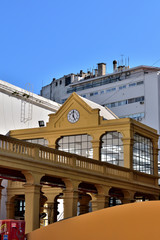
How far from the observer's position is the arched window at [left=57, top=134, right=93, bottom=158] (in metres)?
39.0

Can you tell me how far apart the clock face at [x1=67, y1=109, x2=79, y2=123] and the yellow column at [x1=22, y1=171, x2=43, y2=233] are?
48.2 ft

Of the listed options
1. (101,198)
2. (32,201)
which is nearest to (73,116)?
(101,198)

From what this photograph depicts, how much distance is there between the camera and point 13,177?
27.6 m

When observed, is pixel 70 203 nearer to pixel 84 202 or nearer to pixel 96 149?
pixel 96 149

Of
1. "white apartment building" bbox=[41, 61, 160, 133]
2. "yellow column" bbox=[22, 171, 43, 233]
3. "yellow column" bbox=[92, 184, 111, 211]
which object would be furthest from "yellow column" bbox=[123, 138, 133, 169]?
"white apartment building" bbox=[41, 61, 160, 133]

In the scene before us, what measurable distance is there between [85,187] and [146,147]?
8.76 meters

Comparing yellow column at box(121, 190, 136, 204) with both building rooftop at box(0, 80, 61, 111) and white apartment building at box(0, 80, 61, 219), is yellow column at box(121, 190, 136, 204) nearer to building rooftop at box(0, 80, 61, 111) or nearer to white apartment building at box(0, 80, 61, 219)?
white apartment building at box(0, 80, 61, 219)

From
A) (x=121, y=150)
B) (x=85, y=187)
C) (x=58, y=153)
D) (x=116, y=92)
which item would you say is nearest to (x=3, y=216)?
(x=85, y=187)

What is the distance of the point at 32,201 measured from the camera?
24875 mm

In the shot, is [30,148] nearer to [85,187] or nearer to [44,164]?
[44,164]

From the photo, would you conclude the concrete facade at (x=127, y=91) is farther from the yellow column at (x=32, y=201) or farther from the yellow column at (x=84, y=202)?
the yellow column at (x=32, y=201)

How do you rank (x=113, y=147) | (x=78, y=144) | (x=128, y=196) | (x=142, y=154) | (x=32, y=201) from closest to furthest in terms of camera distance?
(x=32, y=201)
(x=128, y=196)
(x=113, y=147)
(x=78, y=144)
(x=142, y=154)

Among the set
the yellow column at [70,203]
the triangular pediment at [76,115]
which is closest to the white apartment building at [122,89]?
the triangular pediment at [76,115]

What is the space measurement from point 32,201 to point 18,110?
1853 cm
